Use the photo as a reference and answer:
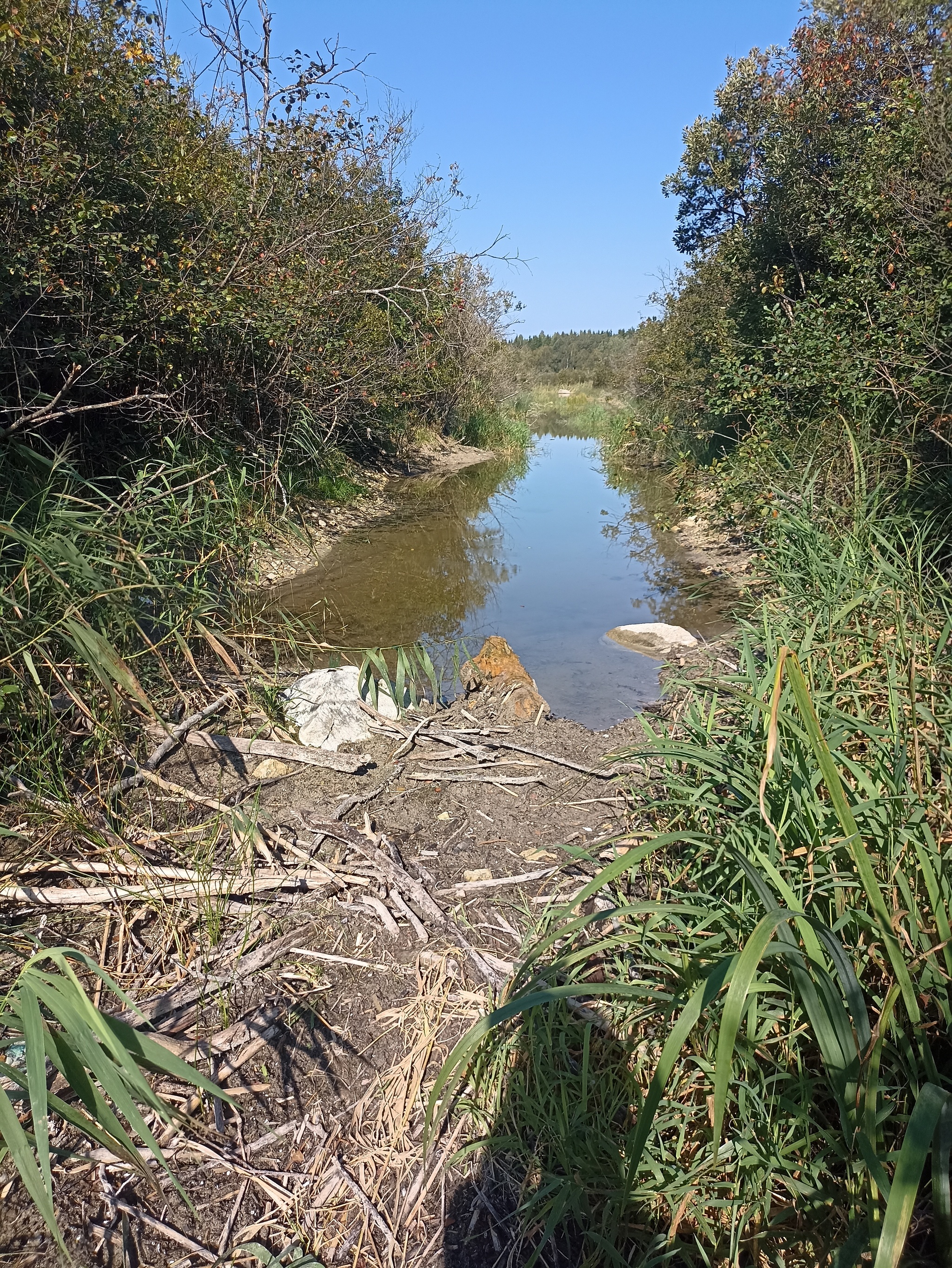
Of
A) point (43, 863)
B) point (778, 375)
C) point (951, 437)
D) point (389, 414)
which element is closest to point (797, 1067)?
point (43, 863)

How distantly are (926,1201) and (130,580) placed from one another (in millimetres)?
3814

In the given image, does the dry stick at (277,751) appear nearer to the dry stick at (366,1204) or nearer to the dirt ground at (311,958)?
the dirt ground at (311,958)

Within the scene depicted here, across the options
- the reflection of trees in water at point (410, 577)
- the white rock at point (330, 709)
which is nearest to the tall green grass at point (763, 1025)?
the white rock at point (330, 709)

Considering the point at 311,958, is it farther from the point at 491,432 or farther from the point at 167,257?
the point at 491,432

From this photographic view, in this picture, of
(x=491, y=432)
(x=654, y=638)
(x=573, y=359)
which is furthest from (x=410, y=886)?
(x=573, y=359)

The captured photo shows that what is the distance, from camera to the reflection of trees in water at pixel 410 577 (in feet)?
24.1

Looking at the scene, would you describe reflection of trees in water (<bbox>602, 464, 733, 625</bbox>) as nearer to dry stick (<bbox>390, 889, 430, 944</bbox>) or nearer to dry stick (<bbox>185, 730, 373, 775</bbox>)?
dry stick (<bbox>185, 730, 373, 775</bbox>)

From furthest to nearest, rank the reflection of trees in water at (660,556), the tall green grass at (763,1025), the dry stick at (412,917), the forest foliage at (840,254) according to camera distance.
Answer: the reflection of trees in water at (660,556), the forest foliage at (840,254), the dry stick at (412,917), the tall green grass at (763,1025)

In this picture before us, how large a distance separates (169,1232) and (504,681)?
11.8 feet

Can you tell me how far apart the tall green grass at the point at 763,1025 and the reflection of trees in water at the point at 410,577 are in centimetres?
478

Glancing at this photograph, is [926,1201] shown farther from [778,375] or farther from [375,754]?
[778,375]

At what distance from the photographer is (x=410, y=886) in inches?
113

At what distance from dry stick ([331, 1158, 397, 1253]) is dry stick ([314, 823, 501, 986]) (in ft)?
2.22

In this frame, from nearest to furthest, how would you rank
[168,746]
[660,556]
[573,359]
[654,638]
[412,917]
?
[412,917], [168,746], [654,638], [660,556], [573,359]
